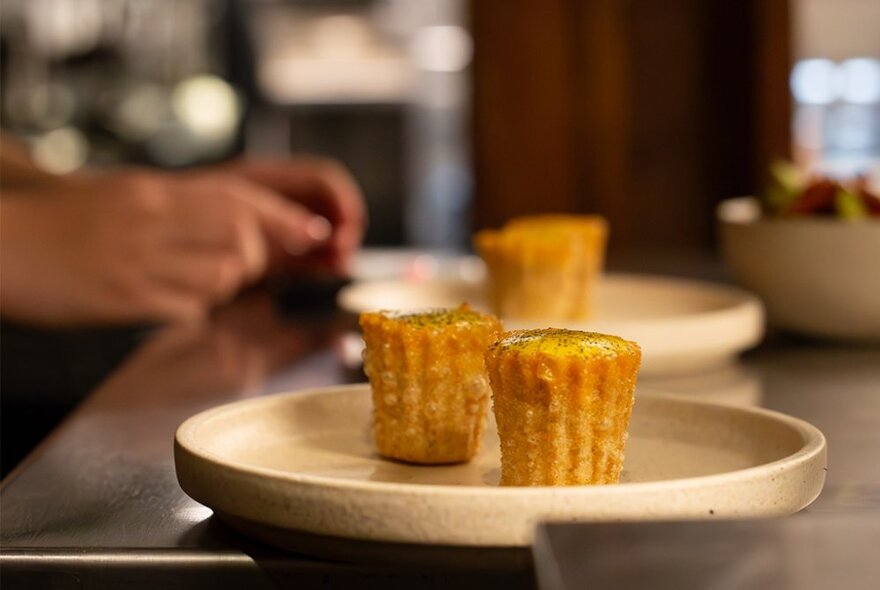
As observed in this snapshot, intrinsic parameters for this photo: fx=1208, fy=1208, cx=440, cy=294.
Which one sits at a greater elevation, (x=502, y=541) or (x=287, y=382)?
(x=502, y=541)

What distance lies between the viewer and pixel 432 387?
81cm

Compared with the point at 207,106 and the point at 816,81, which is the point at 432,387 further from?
the point at 207,106

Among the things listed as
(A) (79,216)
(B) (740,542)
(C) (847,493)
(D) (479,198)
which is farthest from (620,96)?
(B) (740,542)

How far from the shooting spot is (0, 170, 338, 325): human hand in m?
1.55

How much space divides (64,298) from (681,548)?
1.20 metres

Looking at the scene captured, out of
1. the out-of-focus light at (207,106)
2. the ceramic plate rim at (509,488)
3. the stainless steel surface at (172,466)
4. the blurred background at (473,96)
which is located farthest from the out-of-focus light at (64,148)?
the ceramic plate rim at (509,488)

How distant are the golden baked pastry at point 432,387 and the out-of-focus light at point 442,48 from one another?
6071mm

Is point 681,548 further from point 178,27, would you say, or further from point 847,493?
point 178,27

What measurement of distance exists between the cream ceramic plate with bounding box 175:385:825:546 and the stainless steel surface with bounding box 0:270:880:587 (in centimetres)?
3

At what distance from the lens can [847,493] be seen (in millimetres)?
740

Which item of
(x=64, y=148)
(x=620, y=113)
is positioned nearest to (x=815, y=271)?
(x=620, y=113)

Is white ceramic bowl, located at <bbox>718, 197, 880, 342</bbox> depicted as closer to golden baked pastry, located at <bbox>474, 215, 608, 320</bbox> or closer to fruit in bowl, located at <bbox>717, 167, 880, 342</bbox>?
fruit in bowl, located at <bbox>717, 167, 880, 342</bbox>

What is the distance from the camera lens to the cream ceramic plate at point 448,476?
1.87 ft

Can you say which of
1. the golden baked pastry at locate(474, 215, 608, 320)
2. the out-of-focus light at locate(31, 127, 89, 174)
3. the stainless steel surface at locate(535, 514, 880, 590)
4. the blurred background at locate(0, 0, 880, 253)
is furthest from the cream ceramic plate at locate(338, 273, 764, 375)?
the out-of-focus light at locate(31, 127, 89, 174)
